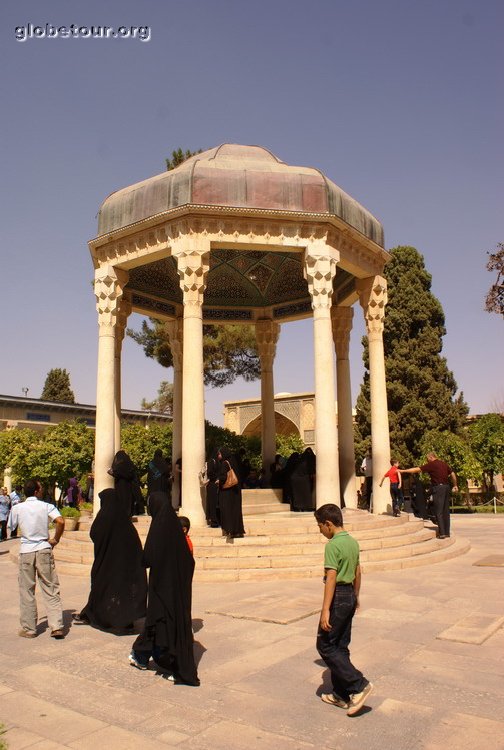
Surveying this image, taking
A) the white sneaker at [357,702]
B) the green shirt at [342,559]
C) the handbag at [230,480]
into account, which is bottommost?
the white sneaker at [357,702]

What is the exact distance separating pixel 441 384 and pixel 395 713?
85.9 ft

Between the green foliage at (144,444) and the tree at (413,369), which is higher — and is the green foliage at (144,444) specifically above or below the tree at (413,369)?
below

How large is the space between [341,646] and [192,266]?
8558mm

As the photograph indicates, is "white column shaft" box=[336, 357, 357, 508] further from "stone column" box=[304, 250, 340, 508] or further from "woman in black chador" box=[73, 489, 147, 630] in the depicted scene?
"woman in black chador" box=[73, 489, 147, 630]

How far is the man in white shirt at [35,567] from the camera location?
6016 mm

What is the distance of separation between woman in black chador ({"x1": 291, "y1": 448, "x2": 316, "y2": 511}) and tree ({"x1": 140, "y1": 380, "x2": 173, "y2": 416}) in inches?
1307

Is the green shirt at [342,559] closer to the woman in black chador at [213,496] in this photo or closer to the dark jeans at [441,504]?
the woman in black chador at [213,496]

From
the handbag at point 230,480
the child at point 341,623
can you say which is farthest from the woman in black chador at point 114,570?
the handbag at point 230,480

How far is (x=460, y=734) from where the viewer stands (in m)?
3.58

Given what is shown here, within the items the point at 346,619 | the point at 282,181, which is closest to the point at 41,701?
the point at 346,619

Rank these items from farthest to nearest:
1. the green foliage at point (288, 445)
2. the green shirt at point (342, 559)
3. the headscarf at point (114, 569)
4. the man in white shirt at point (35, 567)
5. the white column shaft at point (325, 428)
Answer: the green foliage at point (288, 445) → the white column shaft at point (325, 428) → the headscarf at point (114, 569) → the man in white shirt at point (35, 567) → the green shirt at point (342, 559)

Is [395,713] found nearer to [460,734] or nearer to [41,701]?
[460,734]

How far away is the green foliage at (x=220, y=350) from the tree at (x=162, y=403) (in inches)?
812

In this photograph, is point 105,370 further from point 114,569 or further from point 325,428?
point 114,569
